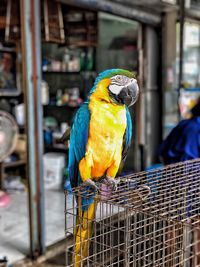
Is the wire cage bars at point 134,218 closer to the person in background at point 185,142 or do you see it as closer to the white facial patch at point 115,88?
the white facial patch at point 115,88

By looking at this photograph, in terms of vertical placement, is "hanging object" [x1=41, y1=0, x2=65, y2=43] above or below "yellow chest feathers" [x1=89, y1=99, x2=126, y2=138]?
above

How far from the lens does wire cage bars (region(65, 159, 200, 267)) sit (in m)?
1.42

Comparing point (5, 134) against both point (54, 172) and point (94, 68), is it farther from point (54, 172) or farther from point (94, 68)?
point (94, 68)

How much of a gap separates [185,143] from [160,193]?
0.93 meters

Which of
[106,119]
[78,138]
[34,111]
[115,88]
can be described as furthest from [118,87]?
[34,111]

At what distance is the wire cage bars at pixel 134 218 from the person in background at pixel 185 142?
0.77 metres

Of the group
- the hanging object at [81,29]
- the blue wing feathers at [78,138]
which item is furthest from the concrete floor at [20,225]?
the hanging object at [81,29]

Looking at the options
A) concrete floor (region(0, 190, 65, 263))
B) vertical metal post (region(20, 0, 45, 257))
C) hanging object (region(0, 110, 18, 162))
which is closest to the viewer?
vertical metal post (region(20, 0, 45, 257))

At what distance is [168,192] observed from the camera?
1.75 metres

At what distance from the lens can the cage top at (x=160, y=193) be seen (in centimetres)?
142

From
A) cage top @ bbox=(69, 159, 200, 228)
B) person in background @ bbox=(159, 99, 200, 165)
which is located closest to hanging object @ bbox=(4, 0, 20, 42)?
person in background @ bbox=(159, 99, 200, 165)

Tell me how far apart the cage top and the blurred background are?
2.25 m

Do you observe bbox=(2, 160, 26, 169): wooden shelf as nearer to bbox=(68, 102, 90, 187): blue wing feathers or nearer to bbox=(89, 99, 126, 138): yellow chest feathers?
bbox=(68, 102, 90, 187): blue wing feathers

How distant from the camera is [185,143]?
262cm
